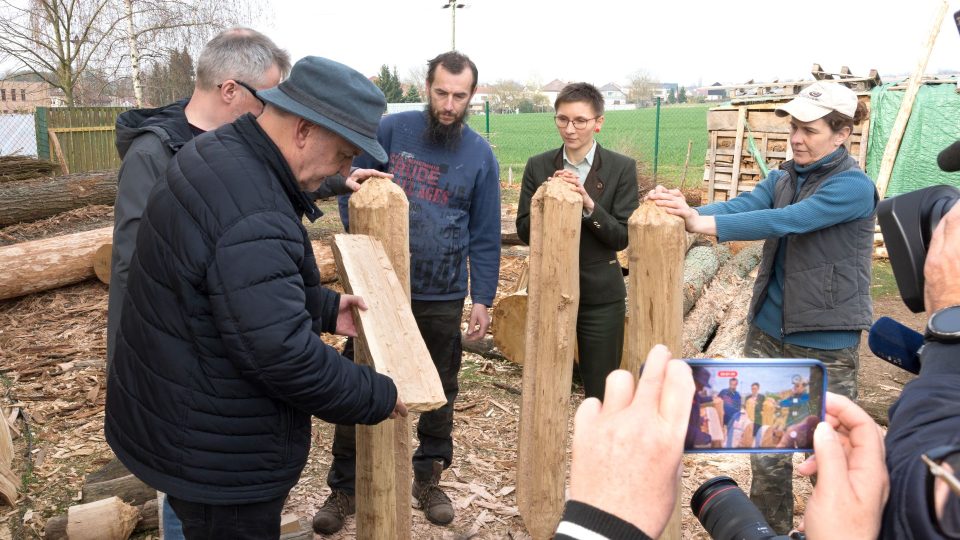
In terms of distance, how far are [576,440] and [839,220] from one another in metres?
2.44

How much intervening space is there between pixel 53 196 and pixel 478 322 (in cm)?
855

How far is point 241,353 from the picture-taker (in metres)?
1.83

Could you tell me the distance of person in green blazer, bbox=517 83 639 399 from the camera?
11.7 ft

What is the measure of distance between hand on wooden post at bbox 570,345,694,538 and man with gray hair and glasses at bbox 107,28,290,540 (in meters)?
1.96

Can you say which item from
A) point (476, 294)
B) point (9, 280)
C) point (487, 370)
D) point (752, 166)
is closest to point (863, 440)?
point (476, 294)

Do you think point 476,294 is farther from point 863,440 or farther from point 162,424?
point 863,440

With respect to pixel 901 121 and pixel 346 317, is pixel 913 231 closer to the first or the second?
pixel 346 317

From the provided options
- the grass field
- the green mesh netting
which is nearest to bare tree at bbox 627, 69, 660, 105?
the grass field

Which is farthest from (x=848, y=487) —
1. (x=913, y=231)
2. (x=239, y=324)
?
(x=239, y=324)

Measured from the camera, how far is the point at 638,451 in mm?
859

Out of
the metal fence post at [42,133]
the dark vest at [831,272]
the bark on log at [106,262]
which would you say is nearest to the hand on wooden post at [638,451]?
the dark vest at [831,272]

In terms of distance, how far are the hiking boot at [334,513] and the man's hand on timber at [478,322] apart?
979mm

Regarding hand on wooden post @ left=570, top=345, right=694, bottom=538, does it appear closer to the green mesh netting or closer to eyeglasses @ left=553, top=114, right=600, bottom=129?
eyeglasses @ left=553, top=114, right=600, bottom=129

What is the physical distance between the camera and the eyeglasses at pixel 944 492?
79 cm
